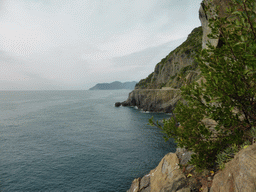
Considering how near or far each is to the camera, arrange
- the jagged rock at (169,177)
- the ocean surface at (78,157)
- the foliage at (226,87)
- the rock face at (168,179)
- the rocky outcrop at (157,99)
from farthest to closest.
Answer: the rocky outcrop at (157,99), the ocean surface at (78,157), the jagged rock at (169,177), the rock face at (168,179), the foliage at (226,87)

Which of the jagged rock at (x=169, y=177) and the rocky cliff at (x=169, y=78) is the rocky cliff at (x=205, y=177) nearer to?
the jagged rock at (x=169, y=177)

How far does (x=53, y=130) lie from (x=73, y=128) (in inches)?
275

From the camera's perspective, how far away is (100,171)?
29.9 m

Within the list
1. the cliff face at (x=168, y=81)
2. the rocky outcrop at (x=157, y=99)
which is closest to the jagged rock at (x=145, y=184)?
the rocky outcrop at (x=157, y=99)

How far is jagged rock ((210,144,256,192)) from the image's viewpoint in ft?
Answer: 20.4

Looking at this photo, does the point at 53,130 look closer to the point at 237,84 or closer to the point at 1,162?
the point at 1,162

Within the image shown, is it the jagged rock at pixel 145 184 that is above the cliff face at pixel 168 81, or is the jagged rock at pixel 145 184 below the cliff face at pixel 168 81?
below

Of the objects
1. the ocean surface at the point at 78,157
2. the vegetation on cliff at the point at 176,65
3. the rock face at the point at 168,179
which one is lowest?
the ocean surface at the point at 78,157

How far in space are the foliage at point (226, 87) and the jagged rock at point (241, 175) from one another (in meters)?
0.90

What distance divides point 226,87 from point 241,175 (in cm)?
390

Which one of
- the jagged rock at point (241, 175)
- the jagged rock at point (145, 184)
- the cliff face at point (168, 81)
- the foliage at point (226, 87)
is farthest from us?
the cliff face at point (168, 81)

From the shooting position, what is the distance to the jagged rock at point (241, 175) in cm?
623

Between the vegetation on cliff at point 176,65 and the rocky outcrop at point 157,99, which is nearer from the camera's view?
the rocky outcrop at point 157,99

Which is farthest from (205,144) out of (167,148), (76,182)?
(167,148)
